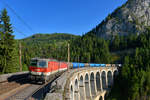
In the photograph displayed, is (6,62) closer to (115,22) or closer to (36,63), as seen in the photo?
(36,63)

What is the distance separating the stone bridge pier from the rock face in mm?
99833

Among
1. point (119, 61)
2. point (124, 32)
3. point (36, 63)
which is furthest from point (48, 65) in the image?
point (124, 32)

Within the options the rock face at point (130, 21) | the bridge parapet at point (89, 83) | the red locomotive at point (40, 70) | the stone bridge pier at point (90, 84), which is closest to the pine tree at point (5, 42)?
the red locomotive at point (40, 70)

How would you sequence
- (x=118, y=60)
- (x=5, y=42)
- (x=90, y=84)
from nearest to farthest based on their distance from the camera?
(x=5, y=42), (x=90, y=84), (x=118, y=60)

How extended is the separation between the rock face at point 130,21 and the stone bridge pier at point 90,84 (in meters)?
99.8

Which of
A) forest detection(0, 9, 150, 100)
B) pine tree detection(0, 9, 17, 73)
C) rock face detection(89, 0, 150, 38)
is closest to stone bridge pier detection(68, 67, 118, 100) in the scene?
forest detection(0, 9, 150, 100)

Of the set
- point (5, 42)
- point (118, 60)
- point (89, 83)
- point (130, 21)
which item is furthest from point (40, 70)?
point (130, 21)

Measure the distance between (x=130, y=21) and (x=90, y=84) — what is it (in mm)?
134220

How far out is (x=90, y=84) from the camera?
39.7m

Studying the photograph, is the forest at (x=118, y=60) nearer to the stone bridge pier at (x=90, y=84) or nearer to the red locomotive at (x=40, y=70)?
the stone bridge pier at (x=90, y=84)

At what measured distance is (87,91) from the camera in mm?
33062

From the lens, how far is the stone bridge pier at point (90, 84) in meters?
22.1

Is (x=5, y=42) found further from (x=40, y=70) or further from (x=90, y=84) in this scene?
(x=90, y=84)

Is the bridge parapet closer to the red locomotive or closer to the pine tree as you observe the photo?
the red locomotive
